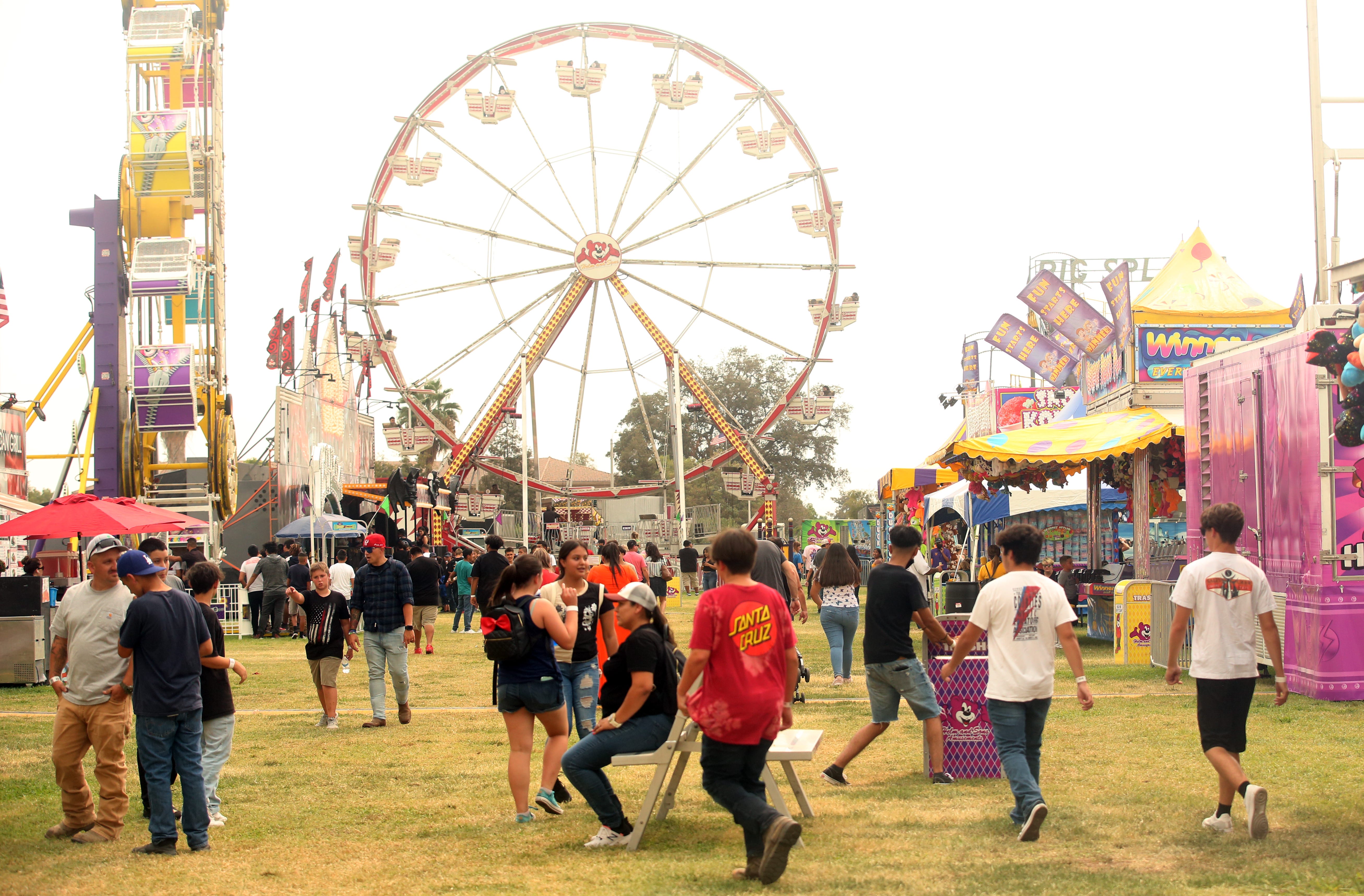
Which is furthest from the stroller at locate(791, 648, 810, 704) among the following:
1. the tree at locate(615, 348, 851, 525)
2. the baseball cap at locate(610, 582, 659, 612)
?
the tree at locate(615, 348, 851, 525)

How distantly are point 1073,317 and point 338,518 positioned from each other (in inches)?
588

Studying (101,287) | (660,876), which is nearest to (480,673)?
(660,876)

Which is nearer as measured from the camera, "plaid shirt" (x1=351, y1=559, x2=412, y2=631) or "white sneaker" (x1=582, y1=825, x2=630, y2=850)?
"white sneaker" (x1=582, y1=825, x2=630, y2=850)

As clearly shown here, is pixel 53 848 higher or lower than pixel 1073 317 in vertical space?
lower

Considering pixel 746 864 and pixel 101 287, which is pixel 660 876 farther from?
pixel 101 287

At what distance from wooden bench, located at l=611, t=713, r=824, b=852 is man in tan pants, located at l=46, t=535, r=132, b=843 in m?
2.37

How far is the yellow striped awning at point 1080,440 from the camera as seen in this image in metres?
14.0

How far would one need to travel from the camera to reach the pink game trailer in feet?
32.3

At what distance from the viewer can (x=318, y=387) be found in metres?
31.9

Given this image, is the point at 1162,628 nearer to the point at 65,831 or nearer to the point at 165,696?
the point at 165,696

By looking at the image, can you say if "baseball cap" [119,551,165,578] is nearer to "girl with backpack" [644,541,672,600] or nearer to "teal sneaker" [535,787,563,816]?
"teal sneaker" [535,787,563,816]

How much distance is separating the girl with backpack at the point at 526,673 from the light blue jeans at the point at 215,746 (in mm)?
1349

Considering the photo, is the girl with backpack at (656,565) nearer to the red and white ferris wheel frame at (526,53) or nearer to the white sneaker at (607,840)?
the red and white ferris wheel frame at (526,53)

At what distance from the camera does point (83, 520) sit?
1252 cm
